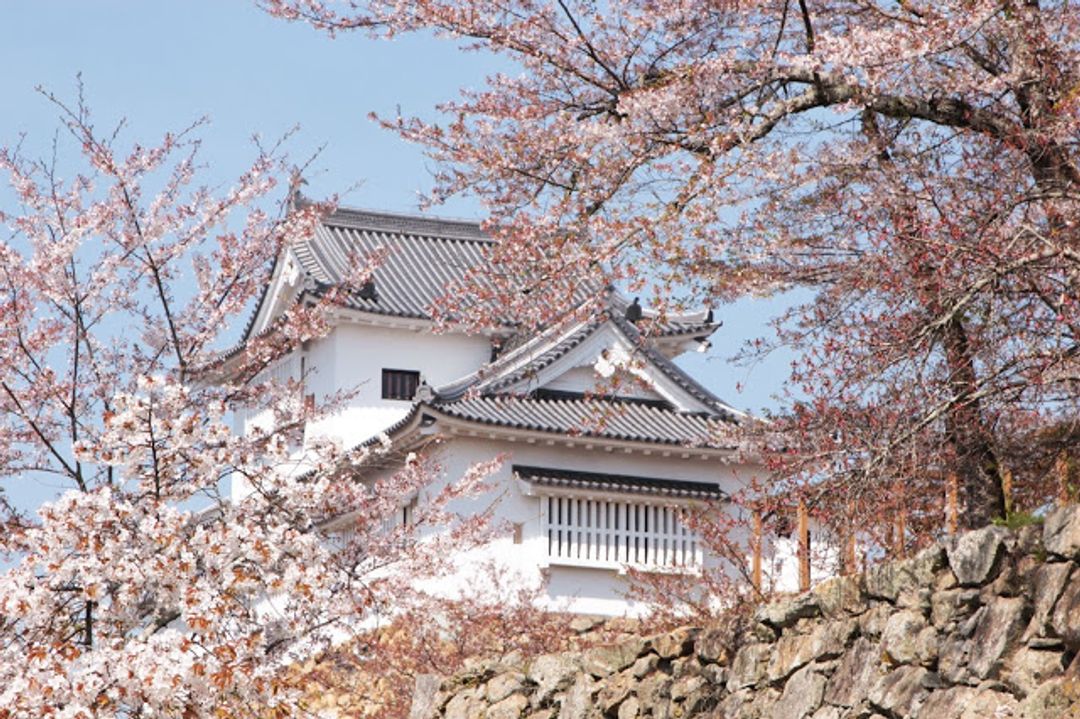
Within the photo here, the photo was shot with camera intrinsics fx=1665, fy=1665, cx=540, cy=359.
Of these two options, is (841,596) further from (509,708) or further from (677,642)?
(509,708)

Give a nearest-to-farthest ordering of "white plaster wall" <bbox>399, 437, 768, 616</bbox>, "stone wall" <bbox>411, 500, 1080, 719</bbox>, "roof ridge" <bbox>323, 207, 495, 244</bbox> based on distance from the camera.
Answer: "stone wall" <bbox>411, 500, 1080, 719</bbox>, "white plaster wall" <bbox>399, 437, 768, 616</bbox>, "roof ridge" <bbox>323, 207, 495, 244</bbox>

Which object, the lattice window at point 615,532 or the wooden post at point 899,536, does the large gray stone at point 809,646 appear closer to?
the wooden post at point 899,536

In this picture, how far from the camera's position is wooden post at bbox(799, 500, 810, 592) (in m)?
10.3

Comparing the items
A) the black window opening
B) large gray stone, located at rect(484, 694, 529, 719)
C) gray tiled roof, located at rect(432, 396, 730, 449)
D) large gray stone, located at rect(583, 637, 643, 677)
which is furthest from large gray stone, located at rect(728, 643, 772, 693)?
the black window opening

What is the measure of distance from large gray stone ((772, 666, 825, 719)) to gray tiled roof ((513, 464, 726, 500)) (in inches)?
529

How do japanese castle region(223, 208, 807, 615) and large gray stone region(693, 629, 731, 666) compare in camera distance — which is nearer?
large gray stone region(693, 629, 731, 666)

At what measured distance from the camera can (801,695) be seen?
10.2 m

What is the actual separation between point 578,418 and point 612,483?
1.13 metres

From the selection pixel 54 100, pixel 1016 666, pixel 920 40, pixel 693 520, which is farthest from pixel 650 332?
pixel 693 520

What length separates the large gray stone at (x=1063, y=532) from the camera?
8.19m

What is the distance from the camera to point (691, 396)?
2581 centimetres

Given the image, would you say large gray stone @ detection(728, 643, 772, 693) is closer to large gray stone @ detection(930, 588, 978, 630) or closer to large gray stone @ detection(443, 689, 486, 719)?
large gray stone @ detection(930, 588, 978, 630)

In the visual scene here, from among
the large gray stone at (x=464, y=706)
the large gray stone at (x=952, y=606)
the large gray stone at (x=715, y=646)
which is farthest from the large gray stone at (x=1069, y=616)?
the large gray stone at (x=464, y=706)

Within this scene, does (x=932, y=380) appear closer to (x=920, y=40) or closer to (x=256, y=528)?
(x=920, y=40)
